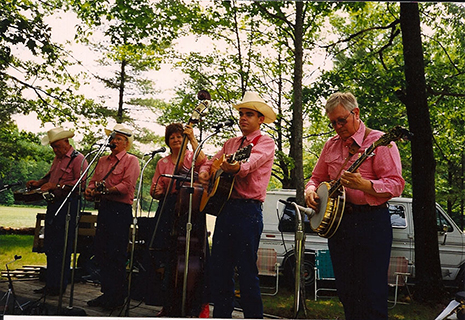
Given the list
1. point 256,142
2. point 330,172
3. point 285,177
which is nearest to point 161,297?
point 256,142

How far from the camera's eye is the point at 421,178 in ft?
12.9

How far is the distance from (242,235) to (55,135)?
79.1 inches

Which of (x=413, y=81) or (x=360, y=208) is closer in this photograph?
(x=360, y=208)

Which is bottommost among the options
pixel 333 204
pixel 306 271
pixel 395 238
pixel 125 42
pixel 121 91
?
pixel 306 271

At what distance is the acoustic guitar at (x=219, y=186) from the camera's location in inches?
113

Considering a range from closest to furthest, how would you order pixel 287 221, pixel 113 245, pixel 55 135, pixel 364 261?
1. pixel 364 261
2. pixel 113 245
3. pixel 55 135
4. pixel 287 221

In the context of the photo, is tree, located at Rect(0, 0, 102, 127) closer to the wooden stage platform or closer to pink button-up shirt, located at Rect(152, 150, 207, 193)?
pink button-up shirt, located at Rect(152, 150, 207, 193)

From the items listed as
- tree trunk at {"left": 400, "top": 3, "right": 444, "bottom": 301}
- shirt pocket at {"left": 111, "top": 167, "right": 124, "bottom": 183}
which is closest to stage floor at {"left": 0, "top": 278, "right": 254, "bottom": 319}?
shirt pocket at {"left": 111, "top": 167, "right": 124, "bottom": 183}

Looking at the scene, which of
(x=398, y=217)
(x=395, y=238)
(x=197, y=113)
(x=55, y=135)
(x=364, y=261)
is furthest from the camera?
(x=398, y=217)

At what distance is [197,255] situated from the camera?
305 cm

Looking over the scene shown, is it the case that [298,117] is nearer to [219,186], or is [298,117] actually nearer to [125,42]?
[219,186]

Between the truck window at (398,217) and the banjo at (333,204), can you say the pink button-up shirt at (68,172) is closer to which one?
the banjo at (333,204)

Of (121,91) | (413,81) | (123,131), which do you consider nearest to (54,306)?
(123,131)

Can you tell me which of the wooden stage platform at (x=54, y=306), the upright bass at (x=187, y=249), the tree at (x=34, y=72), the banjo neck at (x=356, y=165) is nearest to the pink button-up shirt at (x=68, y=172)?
the tree at (x=34, y=72)
